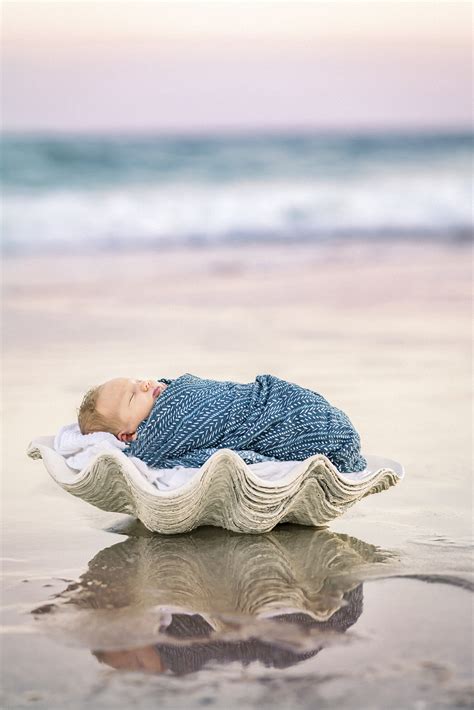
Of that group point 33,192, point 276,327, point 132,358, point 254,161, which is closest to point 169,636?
point 132,358

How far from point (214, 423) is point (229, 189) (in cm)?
1392

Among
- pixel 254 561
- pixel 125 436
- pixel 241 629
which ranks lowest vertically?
pixel 241 629

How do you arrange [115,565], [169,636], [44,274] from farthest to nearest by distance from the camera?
[44,274], [115,565], [169,636]

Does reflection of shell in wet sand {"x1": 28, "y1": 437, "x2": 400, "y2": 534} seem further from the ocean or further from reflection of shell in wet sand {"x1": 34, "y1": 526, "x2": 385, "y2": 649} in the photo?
the ocean

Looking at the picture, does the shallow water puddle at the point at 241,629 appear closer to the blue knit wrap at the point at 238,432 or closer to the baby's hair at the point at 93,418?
the blue knit wrap at the point at 238,432

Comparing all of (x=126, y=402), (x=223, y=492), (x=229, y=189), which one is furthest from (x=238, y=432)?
(x=229, y=189)

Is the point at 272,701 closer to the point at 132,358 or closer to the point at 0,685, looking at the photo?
the point at 0,685

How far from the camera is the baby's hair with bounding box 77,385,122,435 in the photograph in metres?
4.61

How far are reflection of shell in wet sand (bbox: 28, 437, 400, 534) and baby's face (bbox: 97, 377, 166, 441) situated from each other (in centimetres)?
27

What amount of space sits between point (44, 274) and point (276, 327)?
348cm

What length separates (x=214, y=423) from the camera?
178 inches

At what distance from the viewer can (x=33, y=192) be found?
56.9ft

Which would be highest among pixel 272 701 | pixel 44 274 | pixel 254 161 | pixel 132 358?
pixel 254 161

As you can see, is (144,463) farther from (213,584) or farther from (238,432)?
(213,584)
